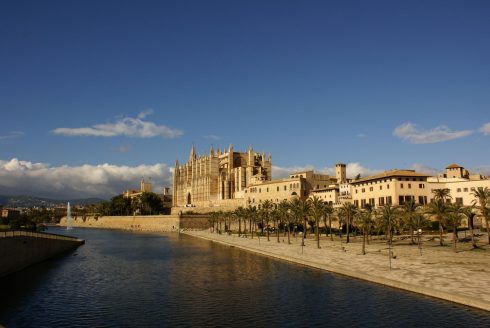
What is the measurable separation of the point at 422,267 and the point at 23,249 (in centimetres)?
3656

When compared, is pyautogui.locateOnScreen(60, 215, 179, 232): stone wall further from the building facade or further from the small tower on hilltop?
the building facade

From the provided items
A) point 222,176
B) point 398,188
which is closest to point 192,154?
point 222,176

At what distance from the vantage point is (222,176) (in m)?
153

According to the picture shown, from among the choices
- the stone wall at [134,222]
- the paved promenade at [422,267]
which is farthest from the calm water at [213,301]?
the stone wall at [134,222]

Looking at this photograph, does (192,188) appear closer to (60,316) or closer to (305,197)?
(305,197)

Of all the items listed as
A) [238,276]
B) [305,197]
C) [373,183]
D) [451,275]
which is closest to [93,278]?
[238,276]

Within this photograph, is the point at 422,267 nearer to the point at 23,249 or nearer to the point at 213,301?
the point at 213,301

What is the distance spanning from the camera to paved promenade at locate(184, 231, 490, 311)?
2686cm

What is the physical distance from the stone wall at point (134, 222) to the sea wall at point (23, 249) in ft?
248

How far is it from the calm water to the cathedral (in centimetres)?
9483

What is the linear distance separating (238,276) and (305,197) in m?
73.5

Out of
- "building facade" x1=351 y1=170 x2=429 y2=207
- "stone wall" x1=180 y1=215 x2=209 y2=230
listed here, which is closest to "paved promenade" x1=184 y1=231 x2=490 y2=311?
"building facade" x1=351 y1=170 x2=429 y2=207

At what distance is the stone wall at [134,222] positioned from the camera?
135 m

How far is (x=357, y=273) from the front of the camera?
35125mm
